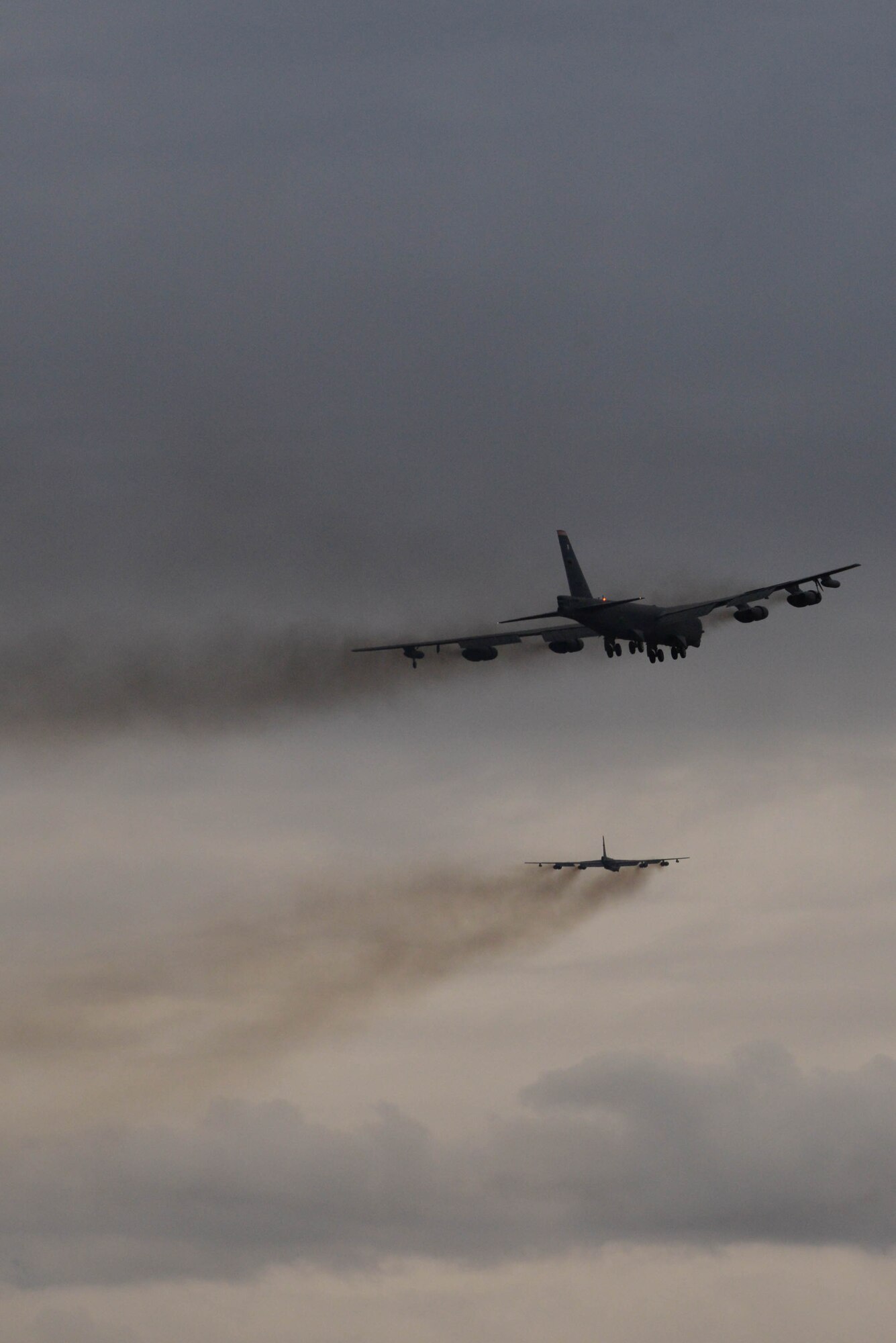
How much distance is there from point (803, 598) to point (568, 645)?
1565 cm

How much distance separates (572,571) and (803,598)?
15859mm

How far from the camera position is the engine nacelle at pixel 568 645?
143750 mm

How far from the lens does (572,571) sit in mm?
145125

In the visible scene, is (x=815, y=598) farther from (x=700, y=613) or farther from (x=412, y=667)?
(x=412, y=667)

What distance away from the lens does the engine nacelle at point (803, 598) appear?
453 ft

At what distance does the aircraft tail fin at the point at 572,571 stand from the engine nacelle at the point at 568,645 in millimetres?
3087

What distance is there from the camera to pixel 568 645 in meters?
144

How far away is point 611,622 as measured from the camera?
138m

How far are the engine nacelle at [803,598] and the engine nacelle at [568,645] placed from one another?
14113 millimetres

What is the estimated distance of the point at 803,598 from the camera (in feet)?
453

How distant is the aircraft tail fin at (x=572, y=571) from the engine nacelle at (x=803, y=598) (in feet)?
44.7

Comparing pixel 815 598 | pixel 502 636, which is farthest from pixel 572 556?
pixel 815 598

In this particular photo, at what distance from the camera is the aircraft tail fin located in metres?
144

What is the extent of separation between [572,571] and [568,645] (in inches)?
202
